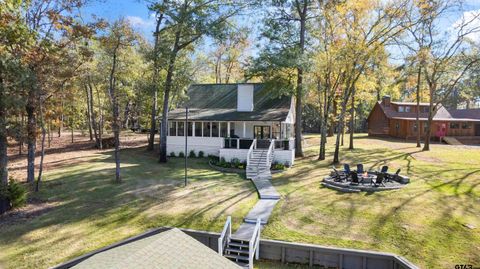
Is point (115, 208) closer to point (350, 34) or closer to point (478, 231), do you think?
point (478, 231)

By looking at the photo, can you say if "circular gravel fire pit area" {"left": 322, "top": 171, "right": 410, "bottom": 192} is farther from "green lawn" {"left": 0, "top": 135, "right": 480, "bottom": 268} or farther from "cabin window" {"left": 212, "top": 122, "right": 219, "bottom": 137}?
"cabin window" {"left": 212, "top": 122, "right": 219, "bottom": 137}

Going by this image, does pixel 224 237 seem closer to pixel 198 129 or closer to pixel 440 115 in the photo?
pixel 198 129

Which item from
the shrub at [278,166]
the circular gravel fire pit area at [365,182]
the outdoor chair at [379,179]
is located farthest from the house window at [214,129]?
the outdoor chair at [379,179]

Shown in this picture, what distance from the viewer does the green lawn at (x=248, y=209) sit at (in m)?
9.55

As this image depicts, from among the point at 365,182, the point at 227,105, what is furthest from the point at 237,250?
the point at 227,105

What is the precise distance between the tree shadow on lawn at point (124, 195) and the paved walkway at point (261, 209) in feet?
2.55

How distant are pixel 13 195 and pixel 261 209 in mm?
10655

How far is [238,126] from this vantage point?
26.0 m

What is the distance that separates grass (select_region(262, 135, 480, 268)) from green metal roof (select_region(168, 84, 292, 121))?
744cm

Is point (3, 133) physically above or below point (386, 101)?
below

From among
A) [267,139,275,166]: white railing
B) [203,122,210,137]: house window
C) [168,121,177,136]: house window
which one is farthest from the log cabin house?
[168,121,177,136]: house window

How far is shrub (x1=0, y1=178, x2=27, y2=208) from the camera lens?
1225 centimetres

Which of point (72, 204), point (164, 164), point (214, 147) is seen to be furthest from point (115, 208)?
point (214, 147)

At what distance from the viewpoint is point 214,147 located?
25.3 meters
